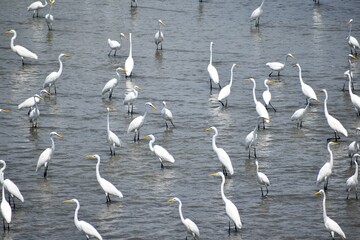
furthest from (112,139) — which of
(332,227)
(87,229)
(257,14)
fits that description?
(257,14)

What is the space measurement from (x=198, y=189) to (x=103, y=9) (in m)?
21.1

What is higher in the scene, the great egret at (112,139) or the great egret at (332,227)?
the great egret at (332,227)

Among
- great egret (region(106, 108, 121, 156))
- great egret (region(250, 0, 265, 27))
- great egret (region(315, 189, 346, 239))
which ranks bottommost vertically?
great egret (region(250, 0, 265, 27))

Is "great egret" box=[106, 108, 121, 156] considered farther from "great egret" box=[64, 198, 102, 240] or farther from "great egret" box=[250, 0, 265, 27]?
"great egret" box=[250, 0, 265, 27]

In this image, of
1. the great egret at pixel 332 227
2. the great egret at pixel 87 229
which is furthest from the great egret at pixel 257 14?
the great egret at pixel 87 229

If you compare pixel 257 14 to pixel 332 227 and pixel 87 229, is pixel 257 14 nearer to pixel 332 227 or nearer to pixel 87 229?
pixel 332 227

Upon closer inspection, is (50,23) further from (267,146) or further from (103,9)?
(267,146)

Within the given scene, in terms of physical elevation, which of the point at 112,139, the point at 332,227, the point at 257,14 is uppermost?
the point at 332,227

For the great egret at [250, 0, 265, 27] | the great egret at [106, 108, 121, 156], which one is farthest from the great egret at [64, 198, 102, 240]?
the great egret at [250, 0, 265, 27]

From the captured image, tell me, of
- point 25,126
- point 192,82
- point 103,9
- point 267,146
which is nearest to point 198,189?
point 267,146

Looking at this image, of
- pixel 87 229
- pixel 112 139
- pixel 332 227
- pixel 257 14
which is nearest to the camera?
pixel 87 229

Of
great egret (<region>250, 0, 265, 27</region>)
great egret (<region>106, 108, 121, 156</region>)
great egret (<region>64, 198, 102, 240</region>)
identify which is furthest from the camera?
great egret (<region>250, 0, 265, 27</region>)

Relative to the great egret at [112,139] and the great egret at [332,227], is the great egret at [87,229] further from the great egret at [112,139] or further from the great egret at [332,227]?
the great egret at [112,139]

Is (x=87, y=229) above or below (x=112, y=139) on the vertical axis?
above
